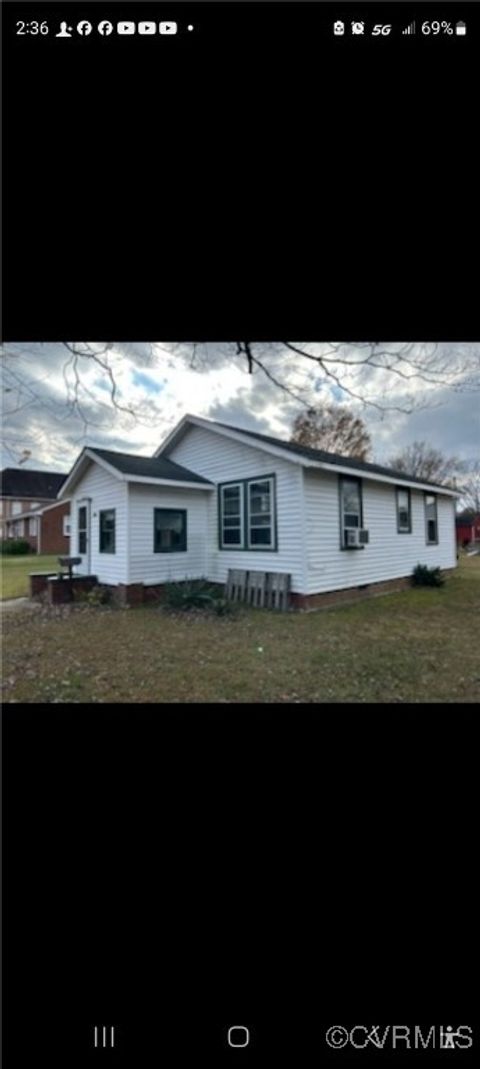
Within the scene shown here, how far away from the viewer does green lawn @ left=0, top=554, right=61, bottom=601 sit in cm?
229

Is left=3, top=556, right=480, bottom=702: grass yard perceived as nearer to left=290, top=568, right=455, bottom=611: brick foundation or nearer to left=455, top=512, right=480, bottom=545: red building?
left=290, top=568, right=455, bottom=611: brick foundation

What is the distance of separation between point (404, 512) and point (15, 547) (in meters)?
5.73

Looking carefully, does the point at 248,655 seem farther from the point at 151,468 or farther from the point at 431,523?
the point at 431,523

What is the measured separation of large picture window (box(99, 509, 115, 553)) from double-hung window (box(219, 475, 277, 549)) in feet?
5.11

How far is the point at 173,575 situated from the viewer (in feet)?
19.4

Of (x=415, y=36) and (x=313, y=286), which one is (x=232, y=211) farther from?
(x=415, y=36)

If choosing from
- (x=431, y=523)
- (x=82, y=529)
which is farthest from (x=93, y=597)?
(x=431, y=523)

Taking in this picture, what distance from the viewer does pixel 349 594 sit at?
548cm

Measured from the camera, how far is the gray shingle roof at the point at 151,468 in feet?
18.0

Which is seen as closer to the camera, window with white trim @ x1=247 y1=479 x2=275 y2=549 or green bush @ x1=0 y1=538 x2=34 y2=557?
green bush @ x1=0 y1=538 x2=34 y2=557
